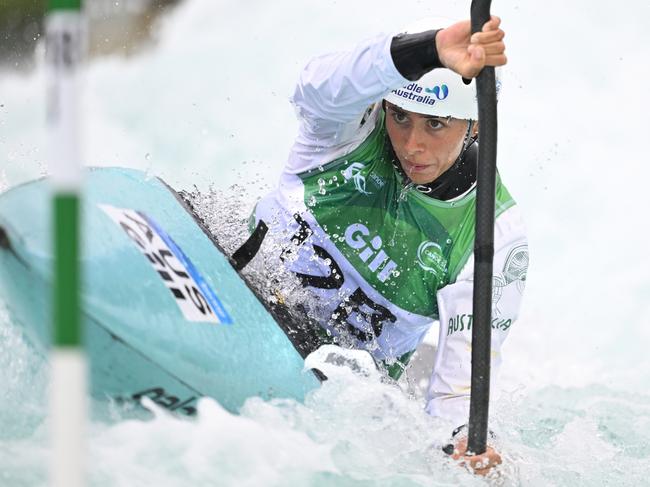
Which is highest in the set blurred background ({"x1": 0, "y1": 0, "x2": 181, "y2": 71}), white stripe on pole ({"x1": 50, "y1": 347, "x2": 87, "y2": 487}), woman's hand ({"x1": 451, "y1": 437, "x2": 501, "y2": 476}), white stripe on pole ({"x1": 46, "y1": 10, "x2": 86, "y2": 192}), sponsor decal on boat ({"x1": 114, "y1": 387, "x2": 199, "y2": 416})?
blurred background ({"x1": 0, "y1": 0, "x2": 181, "y2": 71})

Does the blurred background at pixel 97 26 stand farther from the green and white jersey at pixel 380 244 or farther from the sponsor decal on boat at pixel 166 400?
the sponsor decal on boat at pixel 166 400

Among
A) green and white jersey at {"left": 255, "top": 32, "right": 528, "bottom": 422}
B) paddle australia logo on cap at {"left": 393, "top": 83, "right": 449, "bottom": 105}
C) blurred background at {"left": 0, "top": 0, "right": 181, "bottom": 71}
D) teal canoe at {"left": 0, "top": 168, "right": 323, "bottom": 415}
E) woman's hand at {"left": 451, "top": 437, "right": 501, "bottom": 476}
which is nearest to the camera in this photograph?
teal canoe at {"left": 0, "top": 168, "right": 323, "bottom": 415}

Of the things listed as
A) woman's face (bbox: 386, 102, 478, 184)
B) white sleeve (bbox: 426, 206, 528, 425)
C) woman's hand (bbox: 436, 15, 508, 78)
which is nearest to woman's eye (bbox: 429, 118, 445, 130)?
woman's face (bbox: 386, 102, 478, 184)

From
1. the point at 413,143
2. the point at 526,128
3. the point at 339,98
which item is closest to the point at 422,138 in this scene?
the point at 413,143

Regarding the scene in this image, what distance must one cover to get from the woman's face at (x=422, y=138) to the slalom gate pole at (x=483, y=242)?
1.61ft

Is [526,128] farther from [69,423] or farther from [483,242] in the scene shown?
[69,423]

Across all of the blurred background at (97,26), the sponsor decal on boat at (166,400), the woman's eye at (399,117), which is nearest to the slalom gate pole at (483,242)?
the woman's eye at (399,117)

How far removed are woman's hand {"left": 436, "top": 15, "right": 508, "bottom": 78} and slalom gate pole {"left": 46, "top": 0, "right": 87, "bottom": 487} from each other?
1.23 metres

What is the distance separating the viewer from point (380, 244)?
2971mm

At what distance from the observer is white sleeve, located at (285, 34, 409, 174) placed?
2453mm

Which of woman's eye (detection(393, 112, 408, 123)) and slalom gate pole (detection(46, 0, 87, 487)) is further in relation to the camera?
woman's eye (detection(393, 112, 408, 123))

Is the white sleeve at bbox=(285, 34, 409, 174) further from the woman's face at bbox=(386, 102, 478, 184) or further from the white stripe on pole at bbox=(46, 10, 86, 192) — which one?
the white stripe on pole at bbox=(46, 10, 86, 192)

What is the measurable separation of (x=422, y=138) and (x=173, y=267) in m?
0.87

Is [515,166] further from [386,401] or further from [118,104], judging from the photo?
[386,401]
